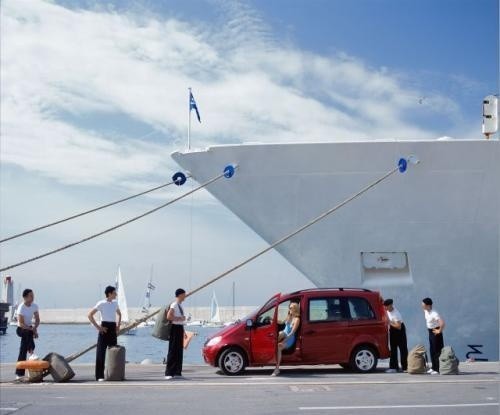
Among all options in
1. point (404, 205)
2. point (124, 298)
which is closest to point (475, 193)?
point (404, 205)

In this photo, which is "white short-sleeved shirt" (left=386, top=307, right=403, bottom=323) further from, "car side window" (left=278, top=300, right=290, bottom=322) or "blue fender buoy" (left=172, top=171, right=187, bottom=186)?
"blue fender buoy" (left=172, top=171, right=187, bottom=186)

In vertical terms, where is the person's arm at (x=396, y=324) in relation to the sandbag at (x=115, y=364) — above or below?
above

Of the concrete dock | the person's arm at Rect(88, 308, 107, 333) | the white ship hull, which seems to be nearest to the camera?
the concrete dock

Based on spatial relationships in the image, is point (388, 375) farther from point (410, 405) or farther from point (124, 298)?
point (124, 298)

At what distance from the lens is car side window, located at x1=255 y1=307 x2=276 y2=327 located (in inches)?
455

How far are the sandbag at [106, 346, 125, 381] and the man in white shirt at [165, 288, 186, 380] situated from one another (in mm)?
786

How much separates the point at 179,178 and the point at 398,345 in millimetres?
5562

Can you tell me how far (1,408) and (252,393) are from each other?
3.08 metres

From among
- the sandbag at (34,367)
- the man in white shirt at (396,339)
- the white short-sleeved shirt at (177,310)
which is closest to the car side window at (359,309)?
the man in white shirt at (396,339)

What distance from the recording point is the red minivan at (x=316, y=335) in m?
11.4

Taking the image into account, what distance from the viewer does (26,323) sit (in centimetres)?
1121

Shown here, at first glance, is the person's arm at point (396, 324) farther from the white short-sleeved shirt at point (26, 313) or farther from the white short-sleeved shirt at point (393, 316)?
the white short-sleeved shirt at point (26, 313)

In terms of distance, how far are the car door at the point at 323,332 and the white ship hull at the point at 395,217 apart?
8.94 feet

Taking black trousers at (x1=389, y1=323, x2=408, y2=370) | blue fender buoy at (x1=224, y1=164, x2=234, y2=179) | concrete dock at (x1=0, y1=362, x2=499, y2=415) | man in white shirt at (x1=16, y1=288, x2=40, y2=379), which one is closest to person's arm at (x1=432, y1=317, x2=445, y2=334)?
black trousers at (x1=389, y1=323, x2=408, y2=370)
